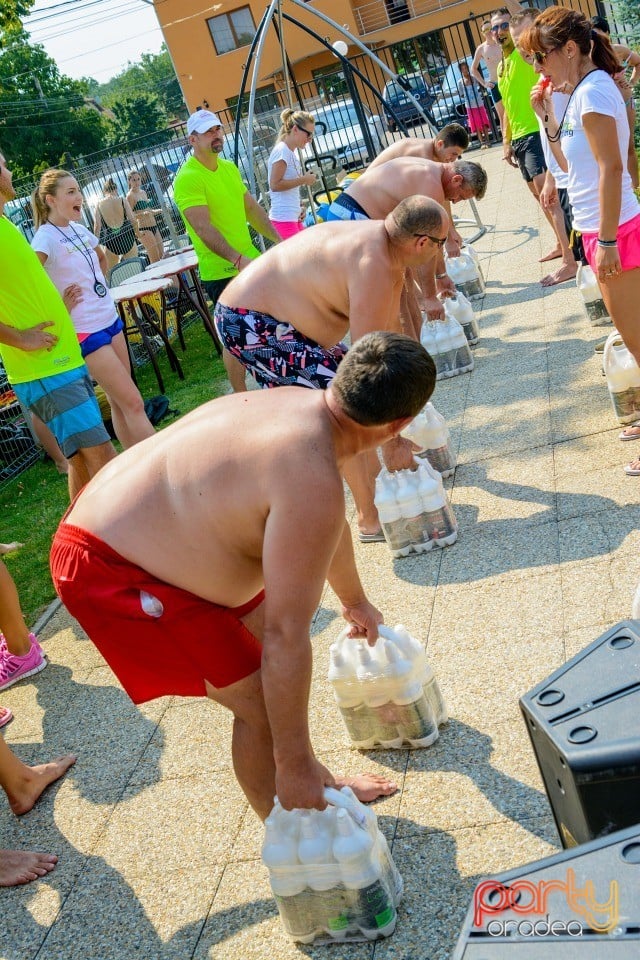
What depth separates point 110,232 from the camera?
12.5 metres

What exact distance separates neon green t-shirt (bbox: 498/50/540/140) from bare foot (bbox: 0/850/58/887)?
6.95 meters

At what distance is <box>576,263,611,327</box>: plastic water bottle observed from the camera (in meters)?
6.43

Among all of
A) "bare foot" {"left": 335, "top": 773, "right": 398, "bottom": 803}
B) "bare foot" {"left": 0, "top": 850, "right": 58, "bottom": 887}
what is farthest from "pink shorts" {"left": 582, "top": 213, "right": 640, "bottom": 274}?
"bare foot" {"left": 0, "top": 850, "right": 58, "bottom": 887}

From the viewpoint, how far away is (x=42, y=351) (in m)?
5.31

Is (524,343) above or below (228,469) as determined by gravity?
below

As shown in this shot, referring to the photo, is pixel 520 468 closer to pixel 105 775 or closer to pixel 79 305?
pixel 105 775

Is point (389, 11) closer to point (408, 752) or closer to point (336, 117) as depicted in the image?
point (336, 117)

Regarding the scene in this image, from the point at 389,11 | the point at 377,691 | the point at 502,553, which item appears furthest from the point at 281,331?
the point at 389,11

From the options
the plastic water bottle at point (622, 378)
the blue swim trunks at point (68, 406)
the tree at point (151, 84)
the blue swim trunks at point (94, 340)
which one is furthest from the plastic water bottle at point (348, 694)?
the tree at point (151, 84)

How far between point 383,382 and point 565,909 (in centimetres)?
116

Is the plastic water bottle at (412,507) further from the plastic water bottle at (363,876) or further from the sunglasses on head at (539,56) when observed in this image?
the plastic water bottle at (363,876)

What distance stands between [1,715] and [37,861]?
1.16m

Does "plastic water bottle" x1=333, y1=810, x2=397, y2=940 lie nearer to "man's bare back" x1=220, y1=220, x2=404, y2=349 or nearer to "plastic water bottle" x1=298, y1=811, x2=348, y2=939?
"plastic water bottle" x1=298, y1=811, x2=348, y2=939

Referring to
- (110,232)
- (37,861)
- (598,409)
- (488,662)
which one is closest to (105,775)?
(37,861)
